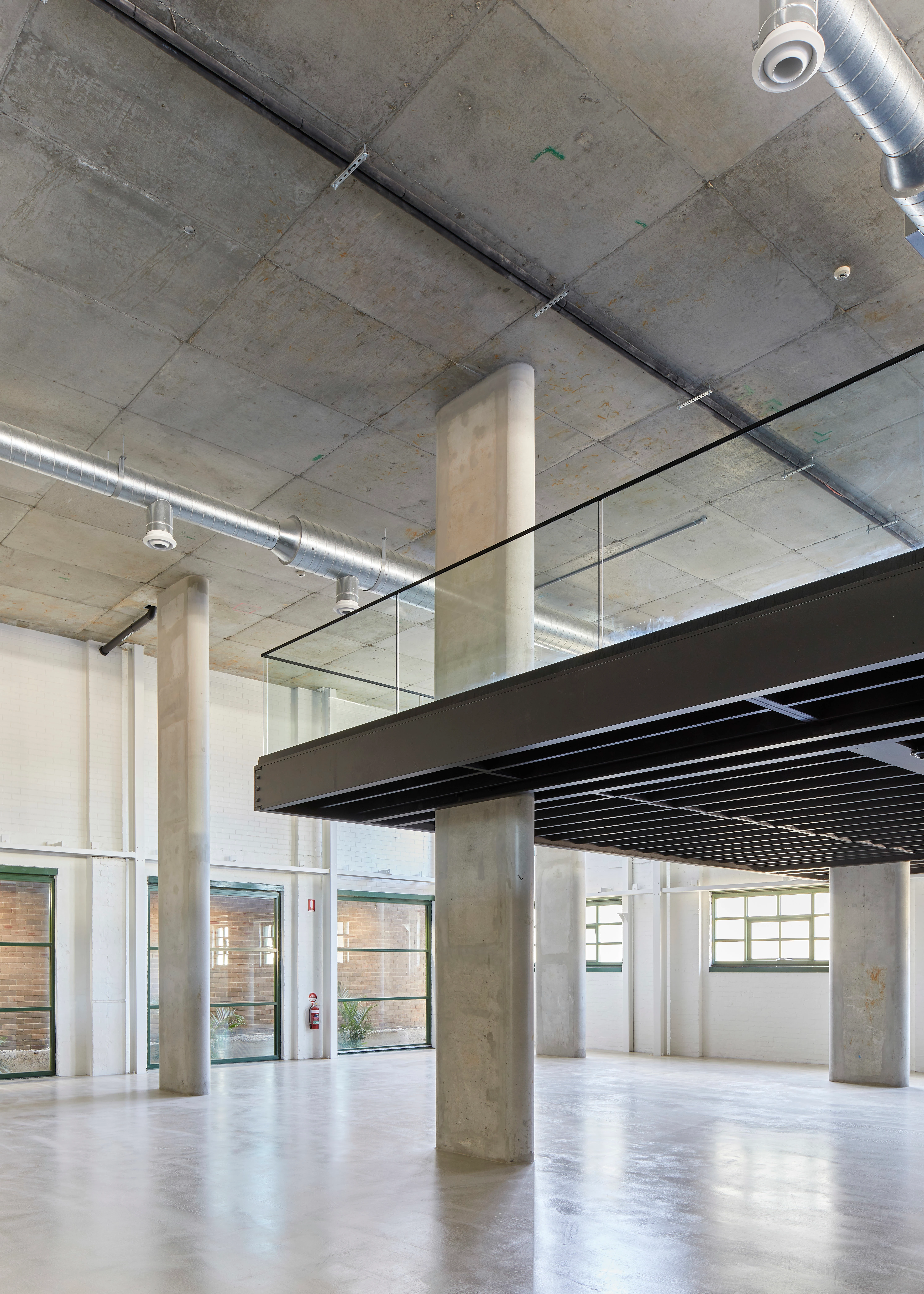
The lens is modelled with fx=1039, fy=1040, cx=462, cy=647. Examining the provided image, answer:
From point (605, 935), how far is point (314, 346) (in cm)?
1518

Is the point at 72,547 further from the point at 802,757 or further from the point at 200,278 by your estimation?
the point at 802,757

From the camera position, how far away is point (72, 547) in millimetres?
13039

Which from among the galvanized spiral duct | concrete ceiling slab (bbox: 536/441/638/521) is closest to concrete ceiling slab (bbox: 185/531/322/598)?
the galvanized spiral duct

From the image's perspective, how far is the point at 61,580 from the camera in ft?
46.4

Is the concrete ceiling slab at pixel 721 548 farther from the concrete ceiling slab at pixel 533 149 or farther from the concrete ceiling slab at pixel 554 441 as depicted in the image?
the concrete ceiling slab at pixel 554 441

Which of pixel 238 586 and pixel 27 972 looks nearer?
pixel 238 586

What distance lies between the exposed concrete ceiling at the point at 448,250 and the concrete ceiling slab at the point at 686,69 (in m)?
0.02

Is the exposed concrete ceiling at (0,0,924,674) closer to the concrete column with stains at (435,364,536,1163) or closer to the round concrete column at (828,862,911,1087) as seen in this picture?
the concrete column with stains at (435,364,536,1163)

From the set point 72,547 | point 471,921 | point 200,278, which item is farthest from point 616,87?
point 72,547

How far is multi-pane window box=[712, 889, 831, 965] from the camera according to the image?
17812mm

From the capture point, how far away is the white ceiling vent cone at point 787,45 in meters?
4.29

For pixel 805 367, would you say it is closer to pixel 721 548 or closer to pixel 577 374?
pixel 577 374

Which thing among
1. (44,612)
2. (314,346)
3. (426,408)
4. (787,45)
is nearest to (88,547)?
(44,612)

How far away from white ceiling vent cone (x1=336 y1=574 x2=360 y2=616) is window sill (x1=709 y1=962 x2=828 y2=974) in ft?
35.6
